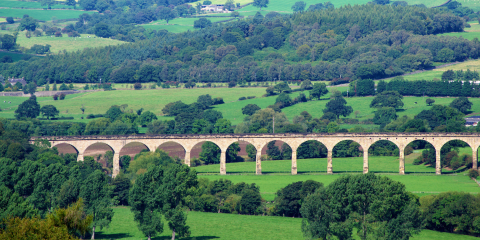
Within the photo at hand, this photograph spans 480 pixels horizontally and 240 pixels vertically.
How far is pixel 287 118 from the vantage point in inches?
5118

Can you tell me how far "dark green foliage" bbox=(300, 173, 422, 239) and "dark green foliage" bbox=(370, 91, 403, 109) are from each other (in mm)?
80252

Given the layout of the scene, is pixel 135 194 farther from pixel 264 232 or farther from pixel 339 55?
pixel 339 55

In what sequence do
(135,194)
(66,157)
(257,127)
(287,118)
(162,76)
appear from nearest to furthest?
(135,194), (66,157), (257,127), (287,118), (162,76)

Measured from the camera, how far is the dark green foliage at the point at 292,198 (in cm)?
7050

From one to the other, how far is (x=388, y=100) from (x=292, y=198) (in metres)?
69.8

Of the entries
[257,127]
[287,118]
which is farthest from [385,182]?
[287,118]

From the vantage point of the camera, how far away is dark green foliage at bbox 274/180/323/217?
70500mm

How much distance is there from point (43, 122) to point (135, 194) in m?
69.5

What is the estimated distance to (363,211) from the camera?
55.0 meters

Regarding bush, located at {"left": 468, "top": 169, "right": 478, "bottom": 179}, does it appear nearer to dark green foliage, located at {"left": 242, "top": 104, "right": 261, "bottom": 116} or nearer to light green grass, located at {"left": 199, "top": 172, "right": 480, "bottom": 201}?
light green grass, located at {"left": 199, "top": 172, "right": 480, "bottom": 201}

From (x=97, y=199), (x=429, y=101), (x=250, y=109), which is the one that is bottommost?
(x=97, y=199)

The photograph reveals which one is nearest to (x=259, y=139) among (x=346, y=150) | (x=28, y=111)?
(x=346, y=150)

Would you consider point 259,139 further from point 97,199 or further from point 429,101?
point 429,101

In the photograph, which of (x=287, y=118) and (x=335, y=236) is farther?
(x=287, y=118)
